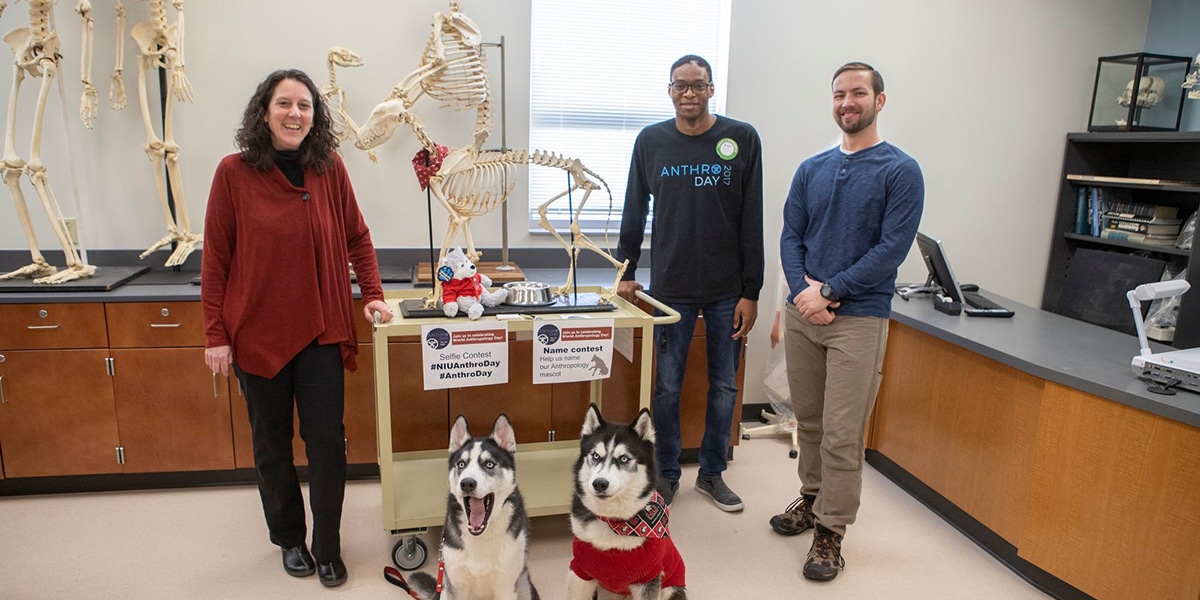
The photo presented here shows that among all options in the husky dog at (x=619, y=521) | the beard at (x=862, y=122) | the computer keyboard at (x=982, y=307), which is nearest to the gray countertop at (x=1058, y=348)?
the computer keyboard at (x=982, y=307)

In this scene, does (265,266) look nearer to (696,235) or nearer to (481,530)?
(481,530)

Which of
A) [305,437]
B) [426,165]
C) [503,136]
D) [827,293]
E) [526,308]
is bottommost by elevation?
[305,437]

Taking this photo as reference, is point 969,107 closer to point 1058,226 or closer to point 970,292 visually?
point 1058,226

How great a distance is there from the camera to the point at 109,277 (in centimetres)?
300

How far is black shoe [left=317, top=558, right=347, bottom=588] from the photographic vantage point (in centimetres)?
234

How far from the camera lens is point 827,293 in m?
2.37

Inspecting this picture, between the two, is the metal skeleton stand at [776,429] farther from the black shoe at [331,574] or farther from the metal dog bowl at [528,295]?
the black shoe at [331,574]

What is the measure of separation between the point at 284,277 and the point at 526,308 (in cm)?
81

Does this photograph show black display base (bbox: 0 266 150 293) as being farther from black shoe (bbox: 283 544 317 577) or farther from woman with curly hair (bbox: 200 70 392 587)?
black shoe (bbox: 283 544 317 577)

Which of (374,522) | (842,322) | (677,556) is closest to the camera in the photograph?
(677,556)

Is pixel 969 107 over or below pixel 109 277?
over

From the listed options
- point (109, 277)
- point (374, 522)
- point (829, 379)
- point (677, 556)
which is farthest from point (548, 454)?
point (109, 277)

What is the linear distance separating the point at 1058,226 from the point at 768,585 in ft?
10.3

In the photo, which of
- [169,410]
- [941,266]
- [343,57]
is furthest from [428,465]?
[941,266]
